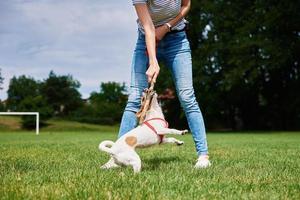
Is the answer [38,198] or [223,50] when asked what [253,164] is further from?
[223,50]

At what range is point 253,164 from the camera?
712 cm

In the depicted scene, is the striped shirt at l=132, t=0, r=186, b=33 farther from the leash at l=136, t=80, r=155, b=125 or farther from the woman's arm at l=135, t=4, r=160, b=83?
the leash at l=136, t=80, r=155, b=125

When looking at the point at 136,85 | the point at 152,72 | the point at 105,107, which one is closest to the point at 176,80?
the point at 136,85

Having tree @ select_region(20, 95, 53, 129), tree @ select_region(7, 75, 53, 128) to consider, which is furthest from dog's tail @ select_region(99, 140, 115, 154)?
tree @ select_region(7, 75, 53, 128)

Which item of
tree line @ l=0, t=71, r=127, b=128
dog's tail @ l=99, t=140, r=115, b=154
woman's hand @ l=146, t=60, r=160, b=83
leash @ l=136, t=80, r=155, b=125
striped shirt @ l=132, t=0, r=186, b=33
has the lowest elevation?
dog's tail @ l=99, t=140, r=115, b=154

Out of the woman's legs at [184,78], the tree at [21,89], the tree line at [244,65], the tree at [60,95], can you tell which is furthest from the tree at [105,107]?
the woman's legs at [184,78]

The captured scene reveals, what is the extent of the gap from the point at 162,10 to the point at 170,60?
0.68 meters

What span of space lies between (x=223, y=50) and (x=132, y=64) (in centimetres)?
3243

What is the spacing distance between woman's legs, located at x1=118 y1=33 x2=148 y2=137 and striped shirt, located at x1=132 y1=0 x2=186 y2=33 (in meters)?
0.29

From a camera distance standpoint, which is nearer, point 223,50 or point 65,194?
point 65,194

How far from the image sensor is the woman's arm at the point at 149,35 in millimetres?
5770

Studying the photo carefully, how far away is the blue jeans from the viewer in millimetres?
6445

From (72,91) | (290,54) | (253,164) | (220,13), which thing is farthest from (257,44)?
(72,91)

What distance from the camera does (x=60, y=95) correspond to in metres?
94.8
